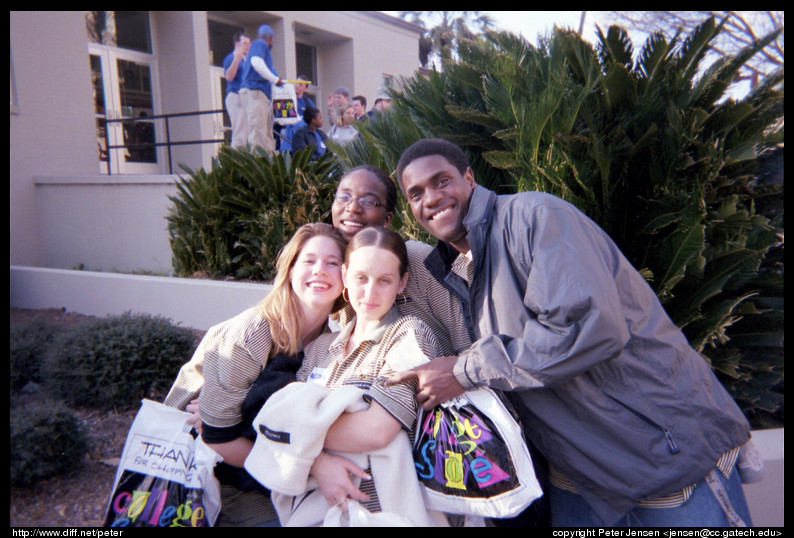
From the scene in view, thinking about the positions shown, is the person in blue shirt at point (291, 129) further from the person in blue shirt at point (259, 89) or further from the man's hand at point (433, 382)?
the man's hand at point (433, 382)

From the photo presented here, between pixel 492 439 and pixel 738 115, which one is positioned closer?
pixel 492 439

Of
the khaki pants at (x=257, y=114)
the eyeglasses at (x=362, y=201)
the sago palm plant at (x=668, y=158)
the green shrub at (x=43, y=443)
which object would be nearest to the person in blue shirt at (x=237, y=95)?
the khaki pants at (x=257, y=114)

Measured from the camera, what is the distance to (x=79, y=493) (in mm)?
3273

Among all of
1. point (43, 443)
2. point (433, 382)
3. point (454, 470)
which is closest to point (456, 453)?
point (454, 470)

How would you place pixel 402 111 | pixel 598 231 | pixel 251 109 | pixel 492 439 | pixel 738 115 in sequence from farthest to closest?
pixel 251 109 < pixel 402 111 < pixel 738 115 < pixel 598 231 < pixel 492 439

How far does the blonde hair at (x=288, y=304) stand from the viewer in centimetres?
246

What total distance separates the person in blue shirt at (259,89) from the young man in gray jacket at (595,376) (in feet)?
23.2

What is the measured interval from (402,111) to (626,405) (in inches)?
120

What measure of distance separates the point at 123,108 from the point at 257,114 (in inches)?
215

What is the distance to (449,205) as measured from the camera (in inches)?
94.3

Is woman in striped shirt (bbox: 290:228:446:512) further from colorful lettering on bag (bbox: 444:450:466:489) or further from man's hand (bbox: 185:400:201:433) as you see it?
man's hand (bbox: 185:400:201:433)

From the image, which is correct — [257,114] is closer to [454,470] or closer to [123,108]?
[123,108]
